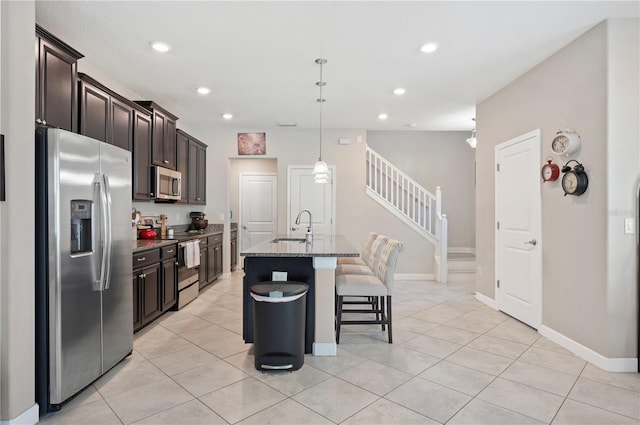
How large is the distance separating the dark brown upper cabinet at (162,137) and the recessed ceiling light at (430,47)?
333 cm

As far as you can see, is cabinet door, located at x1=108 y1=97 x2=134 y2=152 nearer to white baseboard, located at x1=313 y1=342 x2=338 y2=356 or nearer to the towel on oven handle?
the towel on oven handle

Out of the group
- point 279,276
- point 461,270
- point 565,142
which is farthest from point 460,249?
point 279,276

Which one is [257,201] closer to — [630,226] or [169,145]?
[169,145]

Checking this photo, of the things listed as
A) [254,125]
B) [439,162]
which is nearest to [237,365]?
[254,125]

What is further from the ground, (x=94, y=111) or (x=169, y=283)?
(x=94, y=111)

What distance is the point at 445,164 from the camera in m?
7.84

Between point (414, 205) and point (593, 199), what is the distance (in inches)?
151

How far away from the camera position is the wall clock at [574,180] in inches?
121

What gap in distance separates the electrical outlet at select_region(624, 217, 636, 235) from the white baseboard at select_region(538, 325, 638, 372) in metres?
1.02

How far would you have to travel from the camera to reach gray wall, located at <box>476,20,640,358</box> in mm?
2848

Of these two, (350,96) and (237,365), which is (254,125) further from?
(237,365)

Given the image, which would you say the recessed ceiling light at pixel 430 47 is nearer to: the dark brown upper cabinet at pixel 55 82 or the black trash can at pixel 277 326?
the black trash can at pixel 277 326

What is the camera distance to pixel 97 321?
254cm

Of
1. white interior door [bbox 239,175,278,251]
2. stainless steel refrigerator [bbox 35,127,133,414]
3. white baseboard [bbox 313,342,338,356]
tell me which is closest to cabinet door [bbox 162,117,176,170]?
stainless steel refrigerator [bbox 35,127,133,414]
